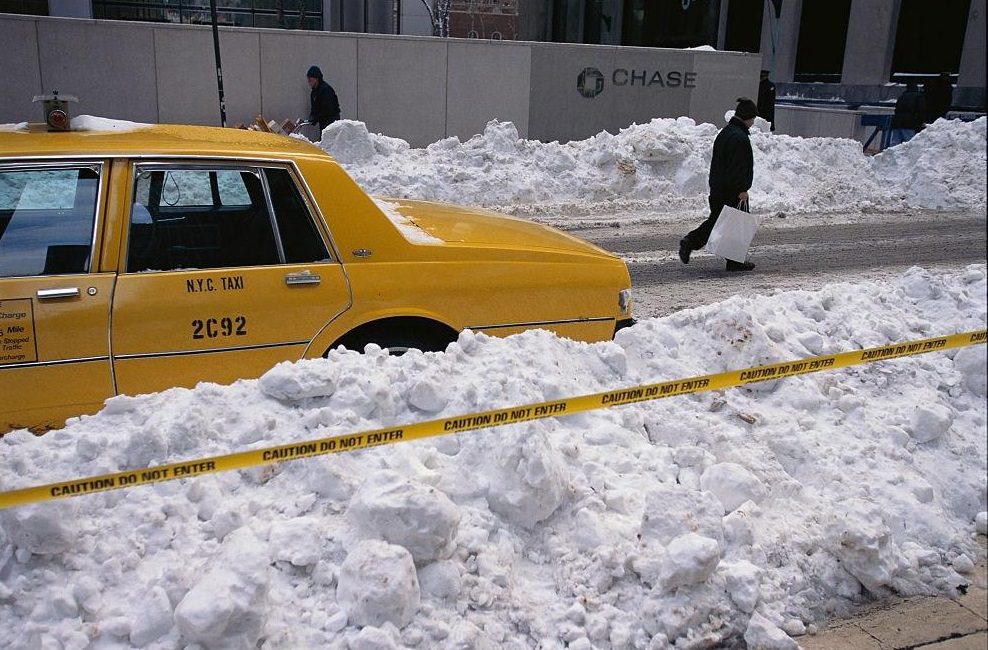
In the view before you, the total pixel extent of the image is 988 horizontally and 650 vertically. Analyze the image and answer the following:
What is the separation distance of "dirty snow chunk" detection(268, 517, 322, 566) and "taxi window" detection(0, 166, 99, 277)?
5.58ft

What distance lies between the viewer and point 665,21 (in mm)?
34531

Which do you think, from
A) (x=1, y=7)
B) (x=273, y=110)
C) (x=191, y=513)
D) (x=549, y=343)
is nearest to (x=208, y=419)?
(x=191, y=513)

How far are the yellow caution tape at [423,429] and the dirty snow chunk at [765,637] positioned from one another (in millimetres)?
975

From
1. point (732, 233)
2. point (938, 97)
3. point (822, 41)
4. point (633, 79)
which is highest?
point (822, 41)

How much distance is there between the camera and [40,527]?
296 cm

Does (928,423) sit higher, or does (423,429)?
(423,429)

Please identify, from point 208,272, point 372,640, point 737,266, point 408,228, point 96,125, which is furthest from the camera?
point 737,266

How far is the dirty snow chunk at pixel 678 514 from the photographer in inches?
138

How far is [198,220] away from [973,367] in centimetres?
444

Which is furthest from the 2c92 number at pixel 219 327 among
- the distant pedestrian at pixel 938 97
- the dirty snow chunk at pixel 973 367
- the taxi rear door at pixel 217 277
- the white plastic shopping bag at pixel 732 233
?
→ the distant pedestrian at pixel 938 97

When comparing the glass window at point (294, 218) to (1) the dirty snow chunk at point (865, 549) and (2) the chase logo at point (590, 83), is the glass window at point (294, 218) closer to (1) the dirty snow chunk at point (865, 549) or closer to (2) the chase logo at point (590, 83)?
(1) the dirty snow chunk at point (865, 549)

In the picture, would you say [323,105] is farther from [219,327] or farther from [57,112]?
[219,327]

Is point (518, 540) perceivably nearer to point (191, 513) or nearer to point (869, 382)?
point (191, 513)

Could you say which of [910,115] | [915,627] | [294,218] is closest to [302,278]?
[294,218]
